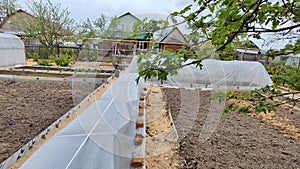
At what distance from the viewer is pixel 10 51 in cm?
1061

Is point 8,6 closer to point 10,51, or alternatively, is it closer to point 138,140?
point 10,51

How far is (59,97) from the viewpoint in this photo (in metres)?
5.57

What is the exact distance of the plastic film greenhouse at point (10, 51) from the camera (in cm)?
1010

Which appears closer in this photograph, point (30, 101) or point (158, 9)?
point (158, 9)

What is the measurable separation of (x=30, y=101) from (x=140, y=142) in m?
3.44

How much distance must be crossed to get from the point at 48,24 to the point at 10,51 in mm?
4837

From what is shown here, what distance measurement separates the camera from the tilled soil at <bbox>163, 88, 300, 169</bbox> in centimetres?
280

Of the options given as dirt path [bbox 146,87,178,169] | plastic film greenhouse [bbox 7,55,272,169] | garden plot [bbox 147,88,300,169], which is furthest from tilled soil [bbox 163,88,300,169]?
plastic film greenhouse [bbox 7,55,272,169]

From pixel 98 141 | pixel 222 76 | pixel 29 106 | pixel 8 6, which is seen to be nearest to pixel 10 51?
pixel 29 106

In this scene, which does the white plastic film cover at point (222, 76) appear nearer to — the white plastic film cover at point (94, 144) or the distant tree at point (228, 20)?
the white plastic film cover at point (94, 144)

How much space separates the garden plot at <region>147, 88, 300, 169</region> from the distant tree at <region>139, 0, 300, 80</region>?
5.97ft

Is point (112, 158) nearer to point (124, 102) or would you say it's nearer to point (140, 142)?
point (140, 142)

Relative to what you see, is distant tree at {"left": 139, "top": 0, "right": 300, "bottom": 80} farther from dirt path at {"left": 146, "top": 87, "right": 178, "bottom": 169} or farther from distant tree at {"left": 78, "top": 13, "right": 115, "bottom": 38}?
distant tree at {"left": 78, "top": 13, "right": 115, "bottom": 38}

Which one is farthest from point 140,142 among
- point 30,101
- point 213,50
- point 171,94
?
point 171,94
